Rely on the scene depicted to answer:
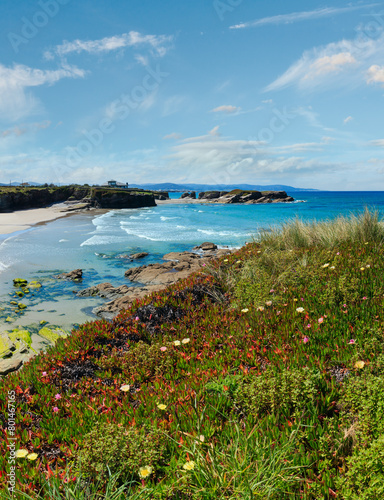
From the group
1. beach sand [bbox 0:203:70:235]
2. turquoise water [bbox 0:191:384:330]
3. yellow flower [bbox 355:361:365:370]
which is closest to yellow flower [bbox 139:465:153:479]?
yellow flower [bbox 355:361:365:370]

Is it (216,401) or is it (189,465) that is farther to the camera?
(216,401)

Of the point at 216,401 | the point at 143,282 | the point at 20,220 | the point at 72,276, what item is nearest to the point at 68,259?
the point at 72,276

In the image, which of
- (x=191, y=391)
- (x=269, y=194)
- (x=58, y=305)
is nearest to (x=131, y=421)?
(x=191, y=391)

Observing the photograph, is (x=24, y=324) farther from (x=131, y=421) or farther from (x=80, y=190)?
(x=80, y=190)

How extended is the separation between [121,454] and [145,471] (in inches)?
10.0

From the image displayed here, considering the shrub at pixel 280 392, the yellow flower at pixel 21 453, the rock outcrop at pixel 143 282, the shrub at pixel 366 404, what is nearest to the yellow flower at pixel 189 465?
the shrub at pixel 280 392

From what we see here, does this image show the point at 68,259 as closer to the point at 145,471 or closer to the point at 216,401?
the point at 216,401

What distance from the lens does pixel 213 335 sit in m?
5.11

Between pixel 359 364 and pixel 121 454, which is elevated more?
pixel 359 364

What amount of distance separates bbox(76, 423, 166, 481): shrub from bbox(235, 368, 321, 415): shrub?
90 cm

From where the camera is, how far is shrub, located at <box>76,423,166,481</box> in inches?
99.1

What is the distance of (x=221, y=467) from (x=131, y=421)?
1.08m

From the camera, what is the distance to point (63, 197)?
87375mm

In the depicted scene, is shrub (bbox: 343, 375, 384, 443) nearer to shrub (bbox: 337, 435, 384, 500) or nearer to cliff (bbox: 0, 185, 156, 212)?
shrub (bbox: 337, 435, 384, 500)
